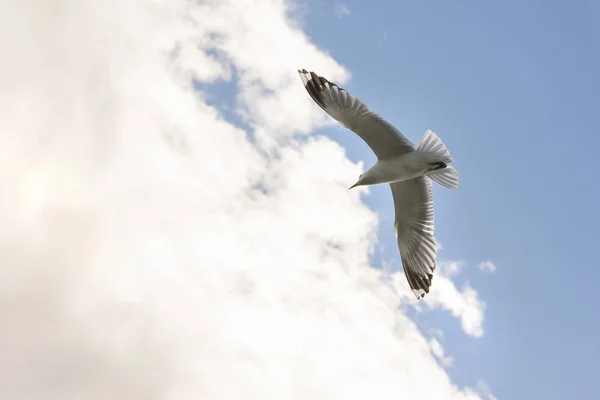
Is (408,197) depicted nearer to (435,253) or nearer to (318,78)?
(435,253)

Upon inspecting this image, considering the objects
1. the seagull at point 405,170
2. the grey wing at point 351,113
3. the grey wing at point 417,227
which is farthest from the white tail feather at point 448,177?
the grey wing at point 351,113

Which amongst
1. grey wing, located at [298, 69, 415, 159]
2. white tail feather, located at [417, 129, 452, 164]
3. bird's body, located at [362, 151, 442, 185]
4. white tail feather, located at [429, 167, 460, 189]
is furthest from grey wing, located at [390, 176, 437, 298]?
grey wing, located at [298, 69, 415, 159]

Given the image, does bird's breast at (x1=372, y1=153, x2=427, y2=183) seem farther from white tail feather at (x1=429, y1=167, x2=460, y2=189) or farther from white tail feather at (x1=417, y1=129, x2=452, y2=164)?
white tail feather at (x1=429, y1=167, x2=460, y2=189)

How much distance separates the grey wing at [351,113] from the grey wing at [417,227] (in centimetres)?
95

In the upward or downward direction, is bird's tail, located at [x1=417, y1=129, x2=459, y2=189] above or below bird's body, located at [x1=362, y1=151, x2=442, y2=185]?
above

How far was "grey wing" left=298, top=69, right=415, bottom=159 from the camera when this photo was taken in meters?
9.77

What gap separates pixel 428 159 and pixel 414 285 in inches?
96.1

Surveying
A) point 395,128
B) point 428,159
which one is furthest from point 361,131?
point 428,159

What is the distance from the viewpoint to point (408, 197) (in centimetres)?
1098

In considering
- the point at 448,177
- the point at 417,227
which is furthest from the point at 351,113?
the point at 417,227

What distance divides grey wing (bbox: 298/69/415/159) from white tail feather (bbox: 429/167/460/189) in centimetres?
74

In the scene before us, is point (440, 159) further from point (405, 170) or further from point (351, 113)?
point (351, 113)

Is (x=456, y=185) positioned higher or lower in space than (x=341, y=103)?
higher

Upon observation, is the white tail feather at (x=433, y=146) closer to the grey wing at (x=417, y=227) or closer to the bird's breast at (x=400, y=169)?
the bird's breast at (x=400, y=169)
